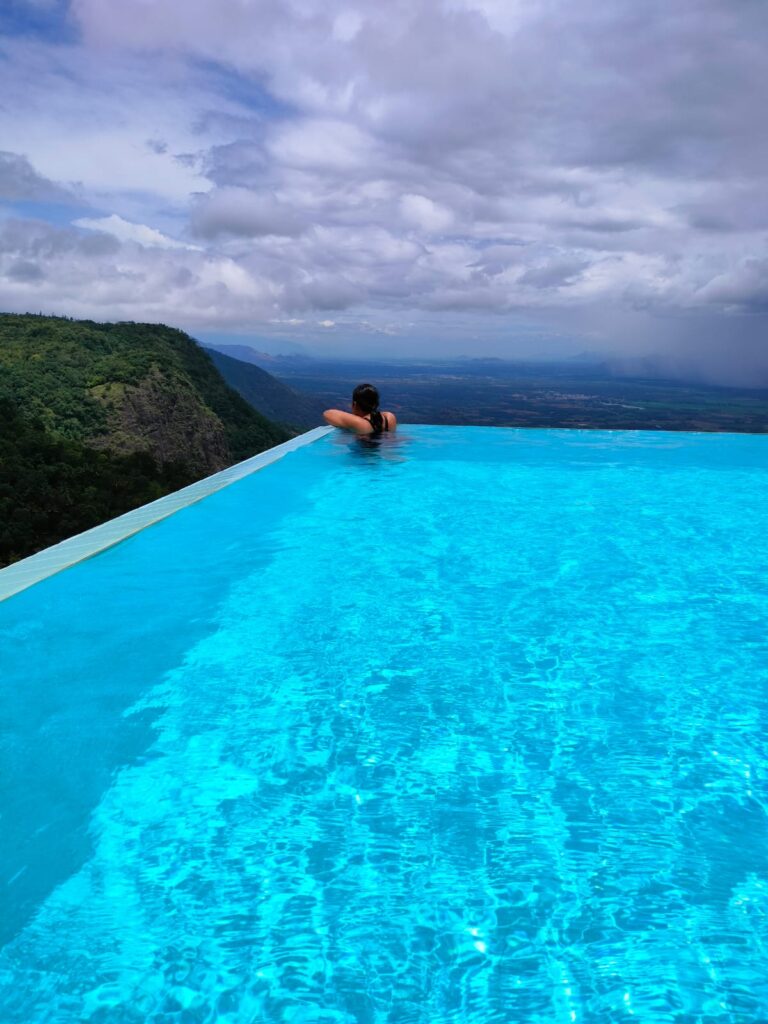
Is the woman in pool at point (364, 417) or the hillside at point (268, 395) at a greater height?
the hillside at point (268, 395)

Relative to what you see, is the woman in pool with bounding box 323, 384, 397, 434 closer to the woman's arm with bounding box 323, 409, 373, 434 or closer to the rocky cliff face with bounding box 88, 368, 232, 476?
the woman's arm with bounding box 323, 409, 373, 434

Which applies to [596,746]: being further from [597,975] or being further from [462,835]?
[597,975]

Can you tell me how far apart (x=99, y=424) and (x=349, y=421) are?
46.5m

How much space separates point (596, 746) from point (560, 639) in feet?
3.46

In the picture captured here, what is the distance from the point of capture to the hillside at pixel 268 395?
142375 mm

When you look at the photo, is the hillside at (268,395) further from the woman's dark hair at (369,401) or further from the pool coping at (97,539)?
the pool coping at (97,539)

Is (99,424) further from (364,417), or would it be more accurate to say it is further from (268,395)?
(268,395)

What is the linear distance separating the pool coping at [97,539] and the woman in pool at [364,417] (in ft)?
7.97

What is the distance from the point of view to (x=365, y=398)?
10.2 meters

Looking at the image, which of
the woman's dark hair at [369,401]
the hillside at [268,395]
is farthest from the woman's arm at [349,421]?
the hillside at [268,395]

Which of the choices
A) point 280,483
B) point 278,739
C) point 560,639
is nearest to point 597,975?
A: point 278,739

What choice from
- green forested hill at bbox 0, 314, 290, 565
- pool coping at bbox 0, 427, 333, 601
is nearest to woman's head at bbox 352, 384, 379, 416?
pool coping at bbox 0, 427, 333, 601

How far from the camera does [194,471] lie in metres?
→ 55.1

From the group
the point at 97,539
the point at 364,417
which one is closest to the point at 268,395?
the point at 364,417
